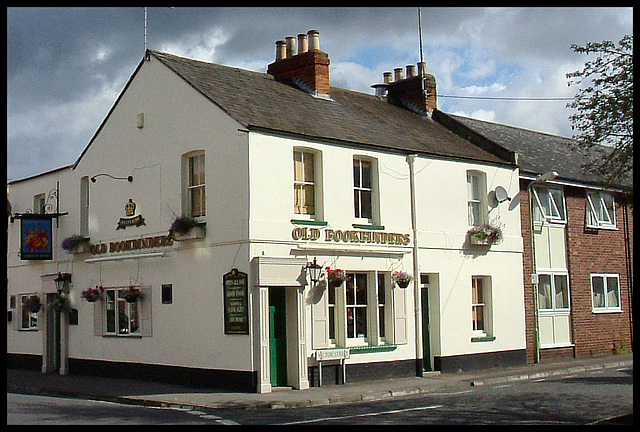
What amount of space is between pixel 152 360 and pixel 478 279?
891 centimetres

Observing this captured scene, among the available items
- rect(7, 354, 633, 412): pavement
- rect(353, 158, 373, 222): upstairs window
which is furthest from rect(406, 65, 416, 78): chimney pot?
rect(7, 354, 633, 412): pavement

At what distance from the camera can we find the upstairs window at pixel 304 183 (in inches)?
734

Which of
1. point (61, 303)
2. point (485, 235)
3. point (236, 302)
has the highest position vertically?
point (485, 235)

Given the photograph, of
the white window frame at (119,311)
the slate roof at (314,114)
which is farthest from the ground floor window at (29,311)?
the slate roof at (314,114)

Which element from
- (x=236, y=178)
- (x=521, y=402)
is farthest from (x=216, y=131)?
(x=521, y=402)

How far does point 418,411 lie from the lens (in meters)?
13.9

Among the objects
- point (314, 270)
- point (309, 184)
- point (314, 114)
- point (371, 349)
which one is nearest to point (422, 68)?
point (314, 114)

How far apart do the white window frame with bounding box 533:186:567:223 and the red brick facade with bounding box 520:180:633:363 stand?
0.29 m

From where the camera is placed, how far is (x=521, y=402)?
1473 centimetres

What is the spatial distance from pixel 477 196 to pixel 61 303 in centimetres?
1181

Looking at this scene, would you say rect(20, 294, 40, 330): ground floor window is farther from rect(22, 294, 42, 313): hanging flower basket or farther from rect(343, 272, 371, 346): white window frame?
rect(343, 272, 371, 346): white window frame

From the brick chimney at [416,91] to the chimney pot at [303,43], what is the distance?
4.20 metres

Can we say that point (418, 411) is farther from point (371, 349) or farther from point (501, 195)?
point (501, 195)

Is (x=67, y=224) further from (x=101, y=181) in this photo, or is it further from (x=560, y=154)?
(x=560, y=154)
